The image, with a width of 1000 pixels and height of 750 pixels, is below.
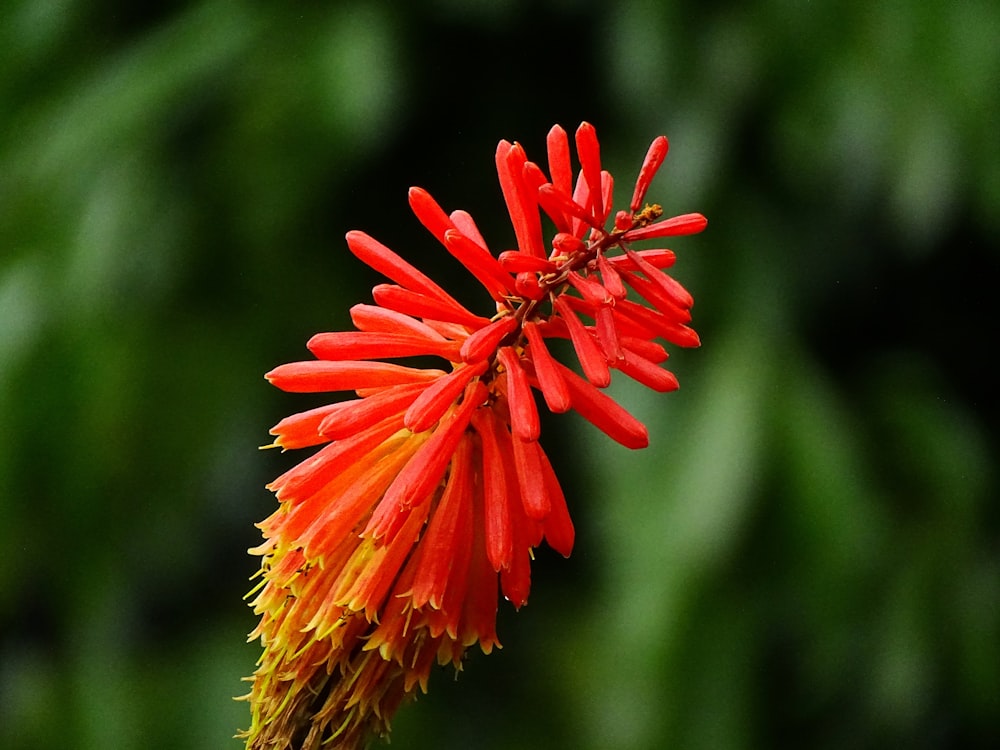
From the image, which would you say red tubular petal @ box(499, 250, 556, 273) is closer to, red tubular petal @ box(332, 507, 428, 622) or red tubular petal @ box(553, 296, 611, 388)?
red tubular petal @ box(553, 296, 611, 388)

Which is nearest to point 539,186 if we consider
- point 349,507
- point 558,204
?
point 558,204

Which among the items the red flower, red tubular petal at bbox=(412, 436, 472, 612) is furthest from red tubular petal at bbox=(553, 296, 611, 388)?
red tubular petal at bbox=(412, 436, 472, 612)

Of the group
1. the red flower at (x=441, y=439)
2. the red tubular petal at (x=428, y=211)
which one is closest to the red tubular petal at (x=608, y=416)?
the red flower at (x=441, y=439)

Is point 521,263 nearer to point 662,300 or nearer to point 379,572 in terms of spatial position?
point 662,300

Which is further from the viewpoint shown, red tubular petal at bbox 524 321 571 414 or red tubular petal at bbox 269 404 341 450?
red tubular petal at bbox 269 404 341 450

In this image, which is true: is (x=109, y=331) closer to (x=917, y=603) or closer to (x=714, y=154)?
(x=714, y=154)

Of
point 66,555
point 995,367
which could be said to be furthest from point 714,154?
point 66,555
